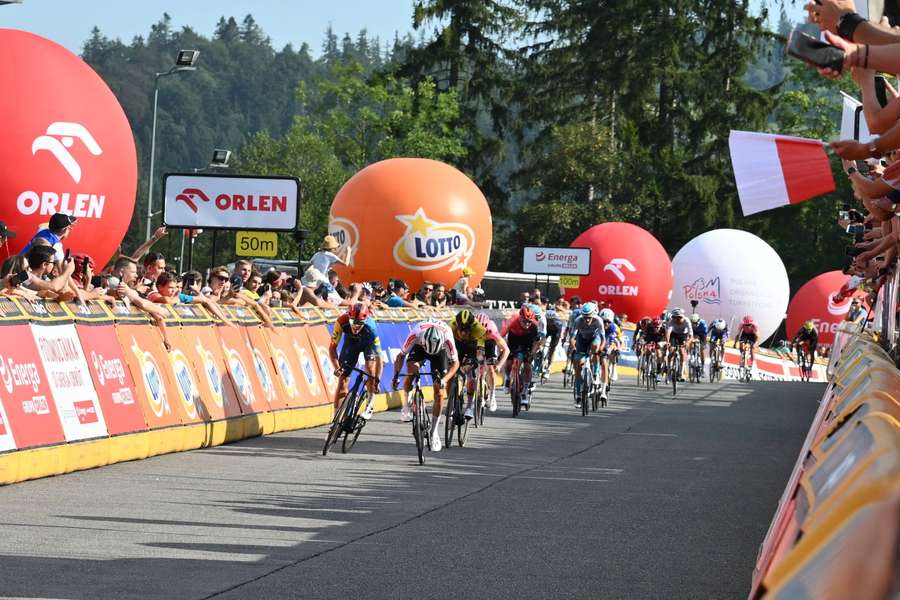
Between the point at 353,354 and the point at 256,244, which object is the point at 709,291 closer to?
the point at 256,244

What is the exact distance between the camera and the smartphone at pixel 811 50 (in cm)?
527

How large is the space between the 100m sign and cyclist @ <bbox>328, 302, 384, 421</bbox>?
543 cm

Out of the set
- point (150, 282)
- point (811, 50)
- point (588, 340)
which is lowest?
point (588, 340)

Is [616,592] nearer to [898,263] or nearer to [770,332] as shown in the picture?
[898,263]

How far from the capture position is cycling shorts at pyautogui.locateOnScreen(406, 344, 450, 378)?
16.1 meters

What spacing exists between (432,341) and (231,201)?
229 inches

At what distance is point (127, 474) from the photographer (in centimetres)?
1285

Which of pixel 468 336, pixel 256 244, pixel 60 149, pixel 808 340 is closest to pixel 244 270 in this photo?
pixel 256 244

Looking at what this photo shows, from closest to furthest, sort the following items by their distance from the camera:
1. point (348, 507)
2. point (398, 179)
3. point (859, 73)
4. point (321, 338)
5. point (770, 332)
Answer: point (859, 73)
point (348, 507)
point (321, 338)
point (398, 179)
point (770, 332)

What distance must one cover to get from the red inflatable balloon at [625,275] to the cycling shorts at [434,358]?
110 ft

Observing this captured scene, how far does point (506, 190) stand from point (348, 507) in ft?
223

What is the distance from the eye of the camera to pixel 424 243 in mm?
35469

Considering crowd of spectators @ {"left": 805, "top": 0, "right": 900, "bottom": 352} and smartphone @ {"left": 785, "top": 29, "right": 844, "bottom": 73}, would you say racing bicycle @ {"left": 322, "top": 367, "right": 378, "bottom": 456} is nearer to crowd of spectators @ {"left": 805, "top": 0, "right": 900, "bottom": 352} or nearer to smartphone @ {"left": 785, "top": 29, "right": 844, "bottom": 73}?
crowd of spectators @ {"left": 805, "top": 0, "right": 900, "bottom": 352}

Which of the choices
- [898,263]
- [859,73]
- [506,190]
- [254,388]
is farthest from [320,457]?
[506,190]
